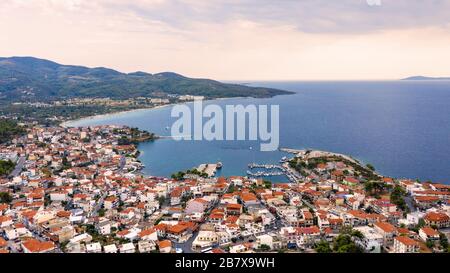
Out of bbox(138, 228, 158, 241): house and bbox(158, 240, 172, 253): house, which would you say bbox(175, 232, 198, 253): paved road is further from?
bbox(138, 228, 158, 241): house

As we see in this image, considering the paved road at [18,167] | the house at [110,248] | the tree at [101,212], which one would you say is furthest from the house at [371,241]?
the paved road at [18,167]

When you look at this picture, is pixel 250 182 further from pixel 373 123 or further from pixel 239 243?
pixel 373 123

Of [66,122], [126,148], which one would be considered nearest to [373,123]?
[126,148]

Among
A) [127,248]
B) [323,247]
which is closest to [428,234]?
[323,247]

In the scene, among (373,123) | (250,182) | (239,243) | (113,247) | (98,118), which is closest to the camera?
(113,247)

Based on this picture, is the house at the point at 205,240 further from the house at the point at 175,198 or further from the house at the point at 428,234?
the house at the point at 428,234
